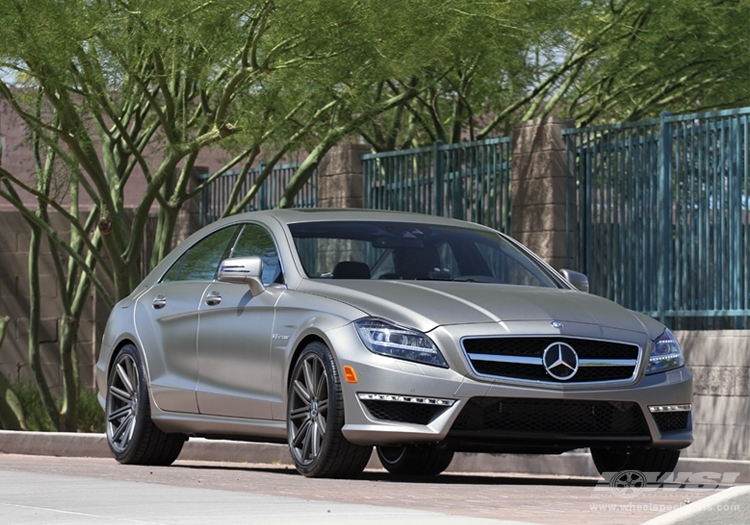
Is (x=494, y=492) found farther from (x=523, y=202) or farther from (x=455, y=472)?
(x=523, y=202)

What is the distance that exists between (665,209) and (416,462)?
5.03 metres

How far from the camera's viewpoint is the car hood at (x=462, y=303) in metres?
8.12

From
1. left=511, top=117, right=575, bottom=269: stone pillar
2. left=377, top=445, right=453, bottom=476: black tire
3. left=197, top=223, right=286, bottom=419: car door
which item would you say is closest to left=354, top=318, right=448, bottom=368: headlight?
left=197, top=223, right=286, bottom=419: car door

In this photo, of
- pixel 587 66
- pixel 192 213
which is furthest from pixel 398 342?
pixel 192 213

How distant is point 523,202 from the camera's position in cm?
1557

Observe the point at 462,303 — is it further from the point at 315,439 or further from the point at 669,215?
the point at 669,215

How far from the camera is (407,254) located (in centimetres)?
938

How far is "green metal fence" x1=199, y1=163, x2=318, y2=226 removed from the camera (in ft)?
61.6

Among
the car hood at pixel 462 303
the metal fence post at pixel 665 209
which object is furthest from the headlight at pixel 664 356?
the metal fence post at pixel 665 209

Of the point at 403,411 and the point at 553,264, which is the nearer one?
the point at 403,411

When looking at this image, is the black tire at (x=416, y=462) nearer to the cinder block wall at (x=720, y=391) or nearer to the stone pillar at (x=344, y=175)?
the cinder block wall at (x=720, y=391)

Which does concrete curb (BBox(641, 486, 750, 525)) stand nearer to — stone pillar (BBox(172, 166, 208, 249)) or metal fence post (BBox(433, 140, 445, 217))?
metal fence post (BBox(433, 140, 445, 217))

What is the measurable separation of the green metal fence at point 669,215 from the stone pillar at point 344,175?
3.26m

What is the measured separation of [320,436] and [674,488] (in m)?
1.94
